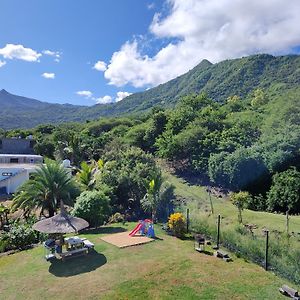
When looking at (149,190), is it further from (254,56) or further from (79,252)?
(254,56)

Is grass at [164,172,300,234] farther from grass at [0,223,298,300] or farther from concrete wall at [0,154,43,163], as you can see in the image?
concrete wall at [0,154,43,163]

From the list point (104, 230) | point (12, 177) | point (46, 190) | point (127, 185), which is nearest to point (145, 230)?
point (104, 230)

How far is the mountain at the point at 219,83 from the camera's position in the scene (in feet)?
396

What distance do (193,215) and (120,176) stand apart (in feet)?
21.6

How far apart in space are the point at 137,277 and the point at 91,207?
284 inches

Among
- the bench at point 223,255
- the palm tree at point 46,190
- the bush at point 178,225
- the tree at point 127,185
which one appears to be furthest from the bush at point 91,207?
the bench at point 223,255

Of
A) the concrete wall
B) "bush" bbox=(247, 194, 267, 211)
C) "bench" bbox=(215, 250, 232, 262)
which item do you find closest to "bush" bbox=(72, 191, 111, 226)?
"bench" bbox=(215, 250, 232, 262)

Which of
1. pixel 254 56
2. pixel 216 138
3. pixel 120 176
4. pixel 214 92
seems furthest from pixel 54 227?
pixel 254 56

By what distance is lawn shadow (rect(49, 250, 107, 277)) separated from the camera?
13.3m

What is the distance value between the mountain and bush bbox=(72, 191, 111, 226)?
88.5m

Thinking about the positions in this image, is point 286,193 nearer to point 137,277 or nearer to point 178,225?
point 178,225

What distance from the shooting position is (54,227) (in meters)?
14.4

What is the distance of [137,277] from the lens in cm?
1247

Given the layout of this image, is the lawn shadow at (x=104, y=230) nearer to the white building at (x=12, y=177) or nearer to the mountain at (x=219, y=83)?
the white building at (x=12, y=177)
